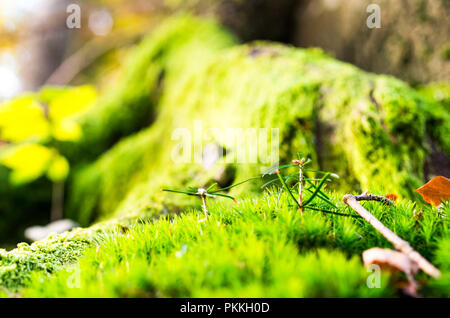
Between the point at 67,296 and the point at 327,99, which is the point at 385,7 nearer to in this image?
the point at 327,99

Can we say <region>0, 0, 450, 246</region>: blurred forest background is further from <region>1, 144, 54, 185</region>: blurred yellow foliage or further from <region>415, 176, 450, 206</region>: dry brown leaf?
<region>415, 176, 450, 206</region>: dry brown leaf

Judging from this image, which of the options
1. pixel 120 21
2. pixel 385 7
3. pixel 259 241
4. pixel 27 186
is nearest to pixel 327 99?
pixel 259 241

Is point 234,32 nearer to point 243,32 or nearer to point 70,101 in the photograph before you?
point 243,32

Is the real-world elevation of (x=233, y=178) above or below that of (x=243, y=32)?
below

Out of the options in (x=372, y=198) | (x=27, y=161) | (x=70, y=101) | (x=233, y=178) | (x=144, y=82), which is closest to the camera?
(x=372, y=198)

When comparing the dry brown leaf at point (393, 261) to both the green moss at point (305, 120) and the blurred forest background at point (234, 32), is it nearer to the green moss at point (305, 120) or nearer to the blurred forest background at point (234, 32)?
the green moss at point (305, 120)

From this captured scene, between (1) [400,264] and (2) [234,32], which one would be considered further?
(2) [234,32]

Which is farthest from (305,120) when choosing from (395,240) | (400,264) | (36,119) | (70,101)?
(36,119)

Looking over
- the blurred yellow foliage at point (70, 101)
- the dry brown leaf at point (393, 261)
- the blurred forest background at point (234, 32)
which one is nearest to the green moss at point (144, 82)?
the blurred forest background at point (234, 32)
